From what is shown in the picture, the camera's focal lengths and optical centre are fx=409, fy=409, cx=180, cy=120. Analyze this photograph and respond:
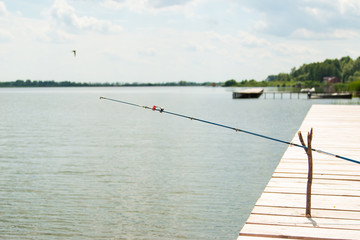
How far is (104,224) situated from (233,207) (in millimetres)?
3446

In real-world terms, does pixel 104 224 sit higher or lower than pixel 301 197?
lower

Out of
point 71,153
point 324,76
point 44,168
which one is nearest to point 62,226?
point 44,168

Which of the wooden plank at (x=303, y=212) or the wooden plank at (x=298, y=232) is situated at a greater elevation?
the wooden plank at (x=298, y=232)

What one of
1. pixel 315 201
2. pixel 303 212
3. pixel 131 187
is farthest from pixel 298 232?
pixel 131 187

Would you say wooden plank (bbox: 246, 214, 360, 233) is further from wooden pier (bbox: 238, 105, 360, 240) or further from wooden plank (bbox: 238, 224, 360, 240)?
wooden plank (bbox: 238, 224, 360, 240)

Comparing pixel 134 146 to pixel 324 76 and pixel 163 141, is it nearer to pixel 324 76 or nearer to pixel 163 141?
pixel 163 141

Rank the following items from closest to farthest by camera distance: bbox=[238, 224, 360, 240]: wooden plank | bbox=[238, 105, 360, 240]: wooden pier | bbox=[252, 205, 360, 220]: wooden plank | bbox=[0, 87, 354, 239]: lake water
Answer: bbox=[238, 224, 360, 240]: wooden plank → bbox=[238, 105, 360, 240]: wooden pier → bbox=[252, 205, 360, 220]: wooden plank → bbox=[0, 87, 354, 239]: lake water

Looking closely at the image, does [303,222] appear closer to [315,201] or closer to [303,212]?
[303,212]

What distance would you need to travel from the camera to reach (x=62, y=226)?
31.9ft

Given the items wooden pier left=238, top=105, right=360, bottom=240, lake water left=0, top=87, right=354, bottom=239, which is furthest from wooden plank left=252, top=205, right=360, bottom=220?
lake water left=0, top=87, right=354, bottom=239

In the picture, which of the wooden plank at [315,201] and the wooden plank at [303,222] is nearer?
the wooden plank at [303,222]

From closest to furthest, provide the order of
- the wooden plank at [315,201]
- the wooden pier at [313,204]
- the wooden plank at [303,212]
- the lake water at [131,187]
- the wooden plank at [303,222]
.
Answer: the wooden pier at [313,204] < the wooden plank at [303,222] < the wooden plank at [303,212] < the wooden plank at [315,201] < the lake water at [131,187]

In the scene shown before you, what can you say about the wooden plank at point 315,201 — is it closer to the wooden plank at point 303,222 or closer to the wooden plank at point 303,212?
the wooden plank at point 303,212

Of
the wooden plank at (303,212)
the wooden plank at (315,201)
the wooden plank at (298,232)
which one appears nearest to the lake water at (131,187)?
the wooden plank at (315,201)
